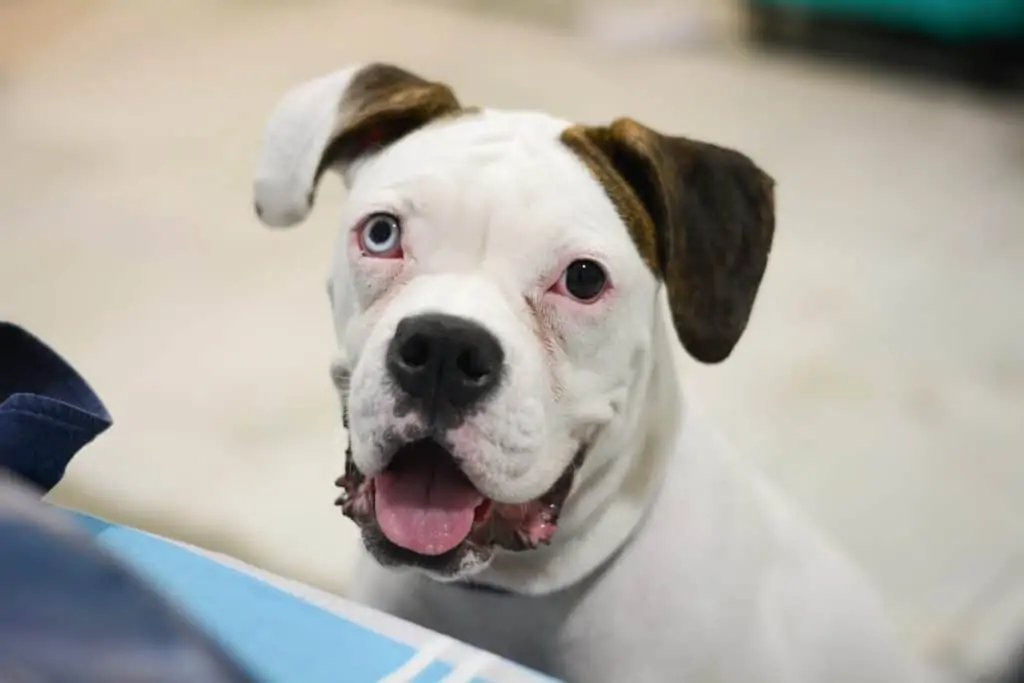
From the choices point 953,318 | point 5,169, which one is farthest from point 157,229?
point 953,318

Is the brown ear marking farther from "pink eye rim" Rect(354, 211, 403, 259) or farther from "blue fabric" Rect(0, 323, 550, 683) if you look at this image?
"blue fabric" Rect(0, 323, 550, 683)

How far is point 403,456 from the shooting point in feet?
3.73

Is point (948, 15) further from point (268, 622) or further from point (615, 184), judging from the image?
point (268, 622)

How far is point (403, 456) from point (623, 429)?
0.75 ft

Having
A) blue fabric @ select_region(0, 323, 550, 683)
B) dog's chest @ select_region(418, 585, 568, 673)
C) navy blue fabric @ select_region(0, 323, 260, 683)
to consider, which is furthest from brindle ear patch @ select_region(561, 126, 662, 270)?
navy blue fabric @ select_region(0, 323, 260, 683)

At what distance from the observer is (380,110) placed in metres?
1.23

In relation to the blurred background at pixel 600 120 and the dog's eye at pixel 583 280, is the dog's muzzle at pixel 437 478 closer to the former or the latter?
the dog's eye at pixel 583 280

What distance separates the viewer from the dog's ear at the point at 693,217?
1194 millimetres

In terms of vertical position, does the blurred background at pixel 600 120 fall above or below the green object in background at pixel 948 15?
below

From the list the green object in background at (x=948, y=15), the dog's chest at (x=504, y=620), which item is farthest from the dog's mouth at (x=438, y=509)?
the green object in background at (x=948, y=15)

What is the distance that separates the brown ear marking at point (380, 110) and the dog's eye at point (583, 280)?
26cm

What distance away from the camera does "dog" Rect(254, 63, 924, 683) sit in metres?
1.08

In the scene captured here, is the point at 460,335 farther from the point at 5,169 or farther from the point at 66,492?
the point at 5,169

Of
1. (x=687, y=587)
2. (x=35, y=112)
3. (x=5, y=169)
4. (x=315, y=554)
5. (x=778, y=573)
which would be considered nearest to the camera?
(x=687, y=587)
